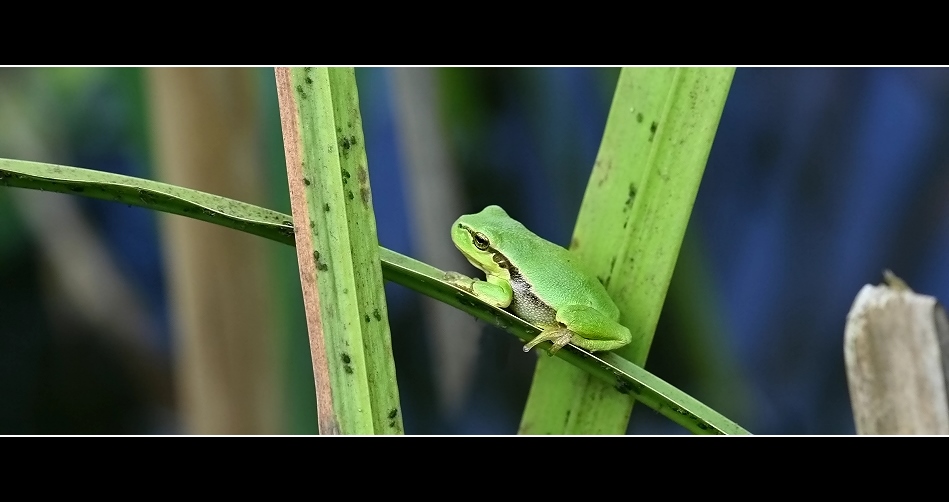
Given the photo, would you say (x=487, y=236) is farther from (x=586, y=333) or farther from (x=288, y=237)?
(x=288, y=237)

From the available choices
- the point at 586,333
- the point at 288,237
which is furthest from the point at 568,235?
the point at 288,237

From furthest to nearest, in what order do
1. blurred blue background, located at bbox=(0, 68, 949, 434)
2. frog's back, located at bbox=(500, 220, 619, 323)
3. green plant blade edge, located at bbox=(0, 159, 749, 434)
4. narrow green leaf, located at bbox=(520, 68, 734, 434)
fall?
blurred blue background, located at bbox=(0, 68, 949, 434), frog's back, located at bbox=(500, 220, 619, 323), narrow green leaf, located at bbox=(520, 68, 734, 434), green plant blade edge, located at bbox=(0, 159, 749, 434)

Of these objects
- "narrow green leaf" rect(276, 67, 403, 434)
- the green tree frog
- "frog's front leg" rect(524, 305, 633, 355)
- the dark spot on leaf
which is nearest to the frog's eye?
the green tree frog

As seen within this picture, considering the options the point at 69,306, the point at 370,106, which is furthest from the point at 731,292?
the point at 69,306

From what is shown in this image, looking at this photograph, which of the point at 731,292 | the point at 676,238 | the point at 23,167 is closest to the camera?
the point at 23,167

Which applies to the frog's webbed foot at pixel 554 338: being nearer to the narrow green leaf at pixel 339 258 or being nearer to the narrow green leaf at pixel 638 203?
the narrow green leaf at pixel 638 203

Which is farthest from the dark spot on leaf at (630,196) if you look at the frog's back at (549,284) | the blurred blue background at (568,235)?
the blurred blue background at (568,235)

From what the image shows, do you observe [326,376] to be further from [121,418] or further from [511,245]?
[121,418]

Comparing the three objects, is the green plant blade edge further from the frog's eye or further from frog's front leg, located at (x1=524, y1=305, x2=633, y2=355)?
the frog's eye
